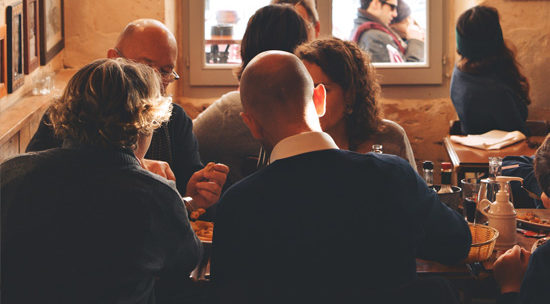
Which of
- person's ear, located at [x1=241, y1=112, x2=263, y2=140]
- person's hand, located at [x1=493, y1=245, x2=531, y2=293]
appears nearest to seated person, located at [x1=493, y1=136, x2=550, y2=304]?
person's hand, located at [x1=493, y1=245, x2=531, y2=293]

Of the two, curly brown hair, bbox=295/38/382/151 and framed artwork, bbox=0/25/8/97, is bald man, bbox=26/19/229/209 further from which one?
framed artwork, bbox=0/25/8/97

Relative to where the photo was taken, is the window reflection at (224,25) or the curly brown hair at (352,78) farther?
the window reflection at (224,25)

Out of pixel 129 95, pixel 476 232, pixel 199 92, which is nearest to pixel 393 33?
pixel 199 92

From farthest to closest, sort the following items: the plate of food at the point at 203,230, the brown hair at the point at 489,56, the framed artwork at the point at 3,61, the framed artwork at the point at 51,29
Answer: the brown hair at the point at 489,56 → the framed artwork at the point at 51,29 → the framed artwork at the point at 3,61 → the plate of food at the point at 203,230

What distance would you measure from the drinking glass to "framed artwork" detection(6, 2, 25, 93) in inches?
78.5

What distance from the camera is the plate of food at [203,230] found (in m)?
2.19

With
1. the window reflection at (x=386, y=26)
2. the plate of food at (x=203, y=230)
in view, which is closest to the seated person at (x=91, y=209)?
the plate of food at (x=203, y=230)


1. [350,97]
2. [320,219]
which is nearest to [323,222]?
[320,219]

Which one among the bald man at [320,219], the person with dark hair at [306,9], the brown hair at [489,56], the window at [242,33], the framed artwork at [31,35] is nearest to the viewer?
the bald man at [320,219]

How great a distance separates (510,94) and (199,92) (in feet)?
6.91

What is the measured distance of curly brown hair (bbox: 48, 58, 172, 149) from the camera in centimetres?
165

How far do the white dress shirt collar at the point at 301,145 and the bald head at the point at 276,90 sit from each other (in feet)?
0.24

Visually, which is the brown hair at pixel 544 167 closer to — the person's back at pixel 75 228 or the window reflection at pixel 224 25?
the person's back at pixel 75 228

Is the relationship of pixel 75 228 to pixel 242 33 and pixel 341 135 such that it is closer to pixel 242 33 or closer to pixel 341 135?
pixel 341 135
